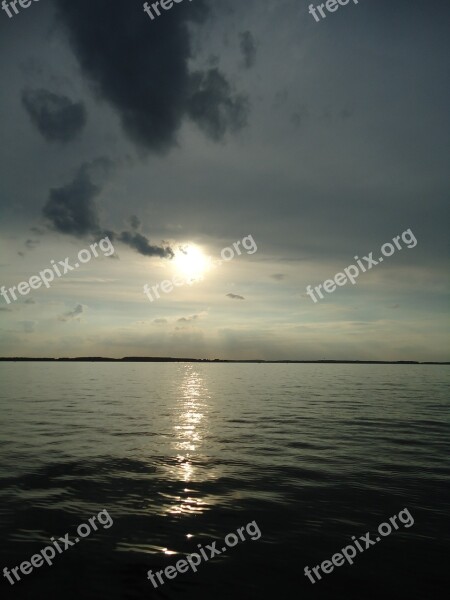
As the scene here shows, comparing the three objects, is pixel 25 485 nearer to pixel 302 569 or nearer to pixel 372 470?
pixel 302 569

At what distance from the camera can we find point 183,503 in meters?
15.6

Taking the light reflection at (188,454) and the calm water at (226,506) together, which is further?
the light reflection at (188,454)

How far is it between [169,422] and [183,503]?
2249 cm

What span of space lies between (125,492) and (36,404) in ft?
123

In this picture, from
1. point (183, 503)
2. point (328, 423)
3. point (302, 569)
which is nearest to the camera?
point (302, 569)

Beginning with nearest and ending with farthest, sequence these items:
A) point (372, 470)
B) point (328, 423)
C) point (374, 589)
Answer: point (374, 589)
point (372, 470)
point (328, 423)

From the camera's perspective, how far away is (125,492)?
16703mm

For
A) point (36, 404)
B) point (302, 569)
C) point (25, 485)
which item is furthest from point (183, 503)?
point (36, 404)

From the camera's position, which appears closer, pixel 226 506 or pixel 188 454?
pixel 226 506

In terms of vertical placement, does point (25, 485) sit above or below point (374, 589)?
above

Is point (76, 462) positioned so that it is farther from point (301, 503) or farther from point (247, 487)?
point (301, 503)

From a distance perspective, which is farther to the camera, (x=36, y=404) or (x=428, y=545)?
(x=36, y=404)

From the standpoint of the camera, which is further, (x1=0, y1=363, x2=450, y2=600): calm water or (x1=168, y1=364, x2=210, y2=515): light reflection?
(x1=168, y1=364, x2=210, y2=515): light reflection

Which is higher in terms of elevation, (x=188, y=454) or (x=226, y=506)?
(x=226, y=506)
